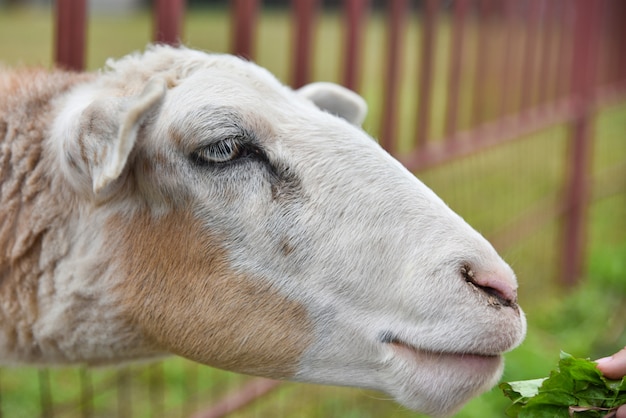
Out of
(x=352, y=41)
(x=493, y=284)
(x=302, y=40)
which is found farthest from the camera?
(x=352, y=41)

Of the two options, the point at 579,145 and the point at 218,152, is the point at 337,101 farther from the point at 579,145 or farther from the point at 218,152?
the point at 579,145

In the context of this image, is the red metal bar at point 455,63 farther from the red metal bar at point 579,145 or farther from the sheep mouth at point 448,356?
the sheep mouth at point 448,356

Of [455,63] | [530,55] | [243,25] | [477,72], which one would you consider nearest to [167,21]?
[243,25]

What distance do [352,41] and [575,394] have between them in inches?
111

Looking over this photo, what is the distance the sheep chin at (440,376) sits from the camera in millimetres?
2373

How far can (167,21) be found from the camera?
3.63 meters

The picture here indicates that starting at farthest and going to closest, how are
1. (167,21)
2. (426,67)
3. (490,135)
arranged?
(490,135) < (426,67) < (167,21)

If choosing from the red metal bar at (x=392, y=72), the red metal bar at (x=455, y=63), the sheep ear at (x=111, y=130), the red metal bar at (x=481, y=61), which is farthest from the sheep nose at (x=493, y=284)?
the red metal bar at (x=481, y=61)

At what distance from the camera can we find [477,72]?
21.7 feet

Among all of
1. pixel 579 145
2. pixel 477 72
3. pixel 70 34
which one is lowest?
pixel 579 145

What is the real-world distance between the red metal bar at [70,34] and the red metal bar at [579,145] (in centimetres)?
640

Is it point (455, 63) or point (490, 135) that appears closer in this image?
point (455, 63)

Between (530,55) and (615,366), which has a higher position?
(530,55)

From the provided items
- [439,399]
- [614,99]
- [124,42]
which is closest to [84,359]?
[439,399]
